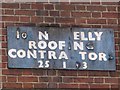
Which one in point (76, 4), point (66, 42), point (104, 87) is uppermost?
point (76, 4)

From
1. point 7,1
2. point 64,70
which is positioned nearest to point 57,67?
point 64,70

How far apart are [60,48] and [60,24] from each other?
1.07 ft

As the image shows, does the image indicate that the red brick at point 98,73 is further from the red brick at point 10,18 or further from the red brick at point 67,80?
the red brick at point 10,18

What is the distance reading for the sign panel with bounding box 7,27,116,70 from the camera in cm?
721

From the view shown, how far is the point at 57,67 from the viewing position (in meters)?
7.23

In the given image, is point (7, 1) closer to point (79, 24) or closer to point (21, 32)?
point (21, 32)

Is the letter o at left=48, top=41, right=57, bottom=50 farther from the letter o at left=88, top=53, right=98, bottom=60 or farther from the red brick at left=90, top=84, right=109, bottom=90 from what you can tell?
the red brick at left=90, top=84, right=109, bottom=90

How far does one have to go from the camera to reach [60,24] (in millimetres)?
7371

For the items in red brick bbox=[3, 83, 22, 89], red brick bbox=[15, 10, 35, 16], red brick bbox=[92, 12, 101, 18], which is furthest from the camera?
red brick bbox=[92, 12, 101, 18]

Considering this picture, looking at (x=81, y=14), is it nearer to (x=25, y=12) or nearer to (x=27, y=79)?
(x=25, y=12)

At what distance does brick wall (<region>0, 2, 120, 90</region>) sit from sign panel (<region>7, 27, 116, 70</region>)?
0.23 feet

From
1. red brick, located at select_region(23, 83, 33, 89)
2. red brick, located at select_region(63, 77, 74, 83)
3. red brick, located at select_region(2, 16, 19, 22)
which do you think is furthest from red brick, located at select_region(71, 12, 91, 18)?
red brick, located at select_region(23, 83, 33, 89)

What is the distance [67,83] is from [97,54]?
0.54 meters

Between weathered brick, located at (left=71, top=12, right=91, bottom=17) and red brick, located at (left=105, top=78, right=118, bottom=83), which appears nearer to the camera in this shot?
red brick, located at (left=105, top=78, right=118, bottom=83)
